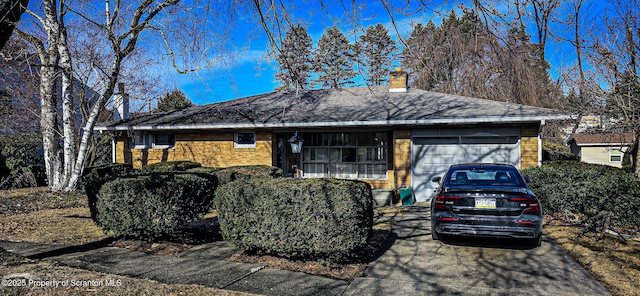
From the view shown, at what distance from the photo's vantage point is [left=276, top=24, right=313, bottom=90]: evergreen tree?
6.91 metres

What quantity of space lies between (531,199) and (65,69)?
1348cm

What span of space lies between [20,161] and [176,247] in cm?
1452

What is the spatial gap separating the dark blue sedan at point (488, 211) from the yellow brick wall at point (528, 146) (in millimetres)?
6379

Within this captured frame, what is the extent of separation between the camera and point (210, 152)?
15164 millimetres

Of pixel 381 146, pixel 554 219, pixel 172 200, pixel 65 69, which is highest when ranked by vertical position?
pixel 65 69

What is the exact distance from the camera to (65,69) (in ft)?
39.8

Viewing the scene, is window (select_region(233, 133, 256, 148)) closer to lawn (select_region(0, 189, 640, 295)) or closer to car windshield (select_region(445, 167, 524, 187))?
lawn (select_region(0, 189, 640, 295))

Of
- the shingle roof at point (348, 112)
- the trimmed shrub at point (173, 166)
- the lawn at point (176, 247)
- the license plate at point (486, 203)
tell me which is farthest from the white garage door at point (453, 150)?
the trimmed shrub at point (173, 166)

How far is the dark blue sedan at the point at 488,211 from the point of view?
596 cm

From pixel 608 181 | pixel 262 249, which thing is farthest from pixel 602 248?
pixel 262 249

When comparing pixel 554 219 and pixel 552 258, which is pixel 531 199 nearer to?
pixel 552 258

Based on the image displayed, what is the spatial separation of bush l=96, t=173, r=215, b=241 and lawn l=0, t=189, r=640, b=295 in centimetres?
35

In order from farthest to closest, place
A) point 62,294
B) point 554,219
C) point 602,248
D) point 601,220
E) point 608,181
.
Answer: point 554,219 → point 608,181 → point 601,220 → point 602,248 → point 62,294

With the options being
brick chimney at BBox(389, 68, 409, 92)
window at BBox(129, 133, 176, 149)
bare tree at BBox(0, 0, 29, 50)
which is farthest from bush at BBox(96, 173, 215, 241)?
brick chimney at BBox(389, 68, 409, 92)
